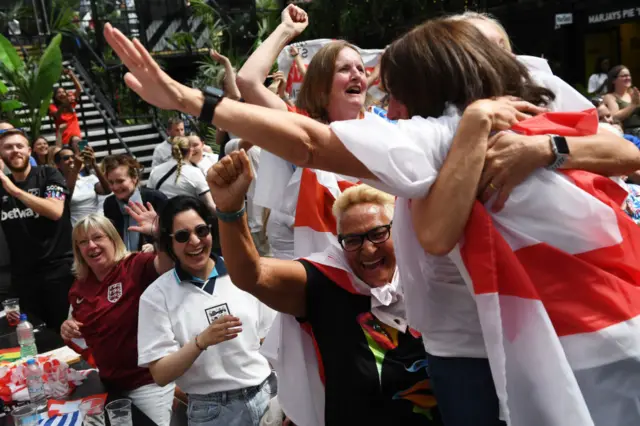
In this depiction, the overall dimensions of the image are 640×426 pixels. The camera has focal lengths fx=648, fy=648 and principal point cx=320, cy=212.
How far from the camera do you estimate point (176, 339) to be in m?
2.56

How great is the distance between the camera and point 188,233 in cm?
267

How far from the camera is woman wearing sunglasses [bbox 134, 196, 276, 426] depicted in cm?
250

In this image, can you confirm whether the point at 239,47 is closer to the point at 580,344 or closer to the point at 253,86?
the point at 253,86

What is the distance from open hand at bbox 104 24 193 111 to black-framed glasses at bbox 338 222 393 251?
81 centimetres

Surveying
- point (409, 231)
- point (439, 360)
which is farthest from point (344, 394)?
point (409, 231)

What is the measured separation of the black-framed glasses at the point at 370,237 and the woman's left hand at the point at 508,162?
0.59 metres

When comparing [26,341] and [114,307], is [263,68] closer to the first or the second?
[114,307]

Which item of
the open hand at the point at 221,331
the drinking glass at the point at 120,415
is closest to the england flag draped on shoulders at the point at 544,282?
the open hand at the point at 221,331

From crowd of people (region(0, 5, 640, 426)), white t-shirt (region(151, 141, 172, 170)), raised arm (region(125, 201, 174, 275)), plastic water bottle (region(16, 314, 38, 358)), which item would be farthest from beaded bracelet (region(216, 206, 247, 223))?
white t-shirt (region(151, 141, 172, 170))

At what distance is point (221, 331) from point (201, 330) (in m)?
0.27

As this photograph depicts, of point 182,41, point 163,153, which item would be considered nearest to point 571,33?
point 182,41

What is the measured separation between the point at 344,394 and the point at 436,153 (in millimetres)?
794

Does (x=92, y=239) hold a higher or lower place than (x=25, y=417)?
higher

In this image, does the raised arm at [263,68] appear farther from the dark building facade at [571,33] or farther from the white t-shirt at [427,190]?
the dark building facade at [571,33]
